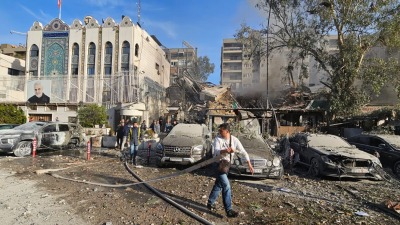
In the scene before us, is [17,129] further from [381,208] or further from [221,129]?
[381,208]

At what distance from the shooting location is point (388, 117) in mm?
21297

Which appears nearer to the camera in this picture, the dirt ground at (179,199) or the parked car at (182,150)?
the dirt ground at (179,199)

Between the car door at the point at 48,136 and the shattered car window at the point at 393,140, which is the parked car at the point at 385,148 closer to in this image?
the shattered car window at the point at 393,140

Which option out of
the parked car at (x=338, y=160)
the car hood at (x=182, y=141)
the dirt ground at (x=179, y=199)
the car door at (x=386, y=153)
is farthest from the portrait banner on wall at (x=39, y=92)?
the car door at (x=386, y=153)

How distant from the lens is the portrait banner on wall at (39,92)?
33.8m

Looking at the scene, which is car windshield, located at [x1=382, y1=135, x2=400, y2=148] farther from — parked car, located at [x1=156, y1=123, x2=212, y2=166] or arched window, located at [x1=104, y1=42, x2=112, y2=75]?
arched window, located at [x1=104, y1=42, x2=112, y2=75]

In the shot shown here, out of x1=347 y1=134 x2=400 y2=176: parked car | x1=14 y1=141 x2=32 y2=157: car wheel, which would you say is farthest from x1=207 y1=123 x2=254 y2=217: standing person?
x1=14 y1=141 x2=32 y2=157: car wheel

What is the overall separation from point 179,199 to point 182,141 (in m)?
4.59

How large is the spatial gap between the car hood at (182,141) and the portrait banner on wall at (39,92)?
27062 millimetres

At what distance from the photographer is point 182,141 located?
11.1 meters

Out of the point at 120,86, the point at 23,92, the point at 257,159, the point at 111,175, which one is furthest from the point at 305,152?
the point at 23,92

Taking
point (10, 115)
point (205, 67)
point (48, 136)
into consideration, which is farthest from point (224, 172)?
point (205, 67)

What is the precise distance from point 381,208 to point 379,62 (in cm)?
1844

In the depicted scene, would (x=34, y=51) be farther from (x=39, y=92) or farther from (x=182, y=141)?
(x=182, y=141)
